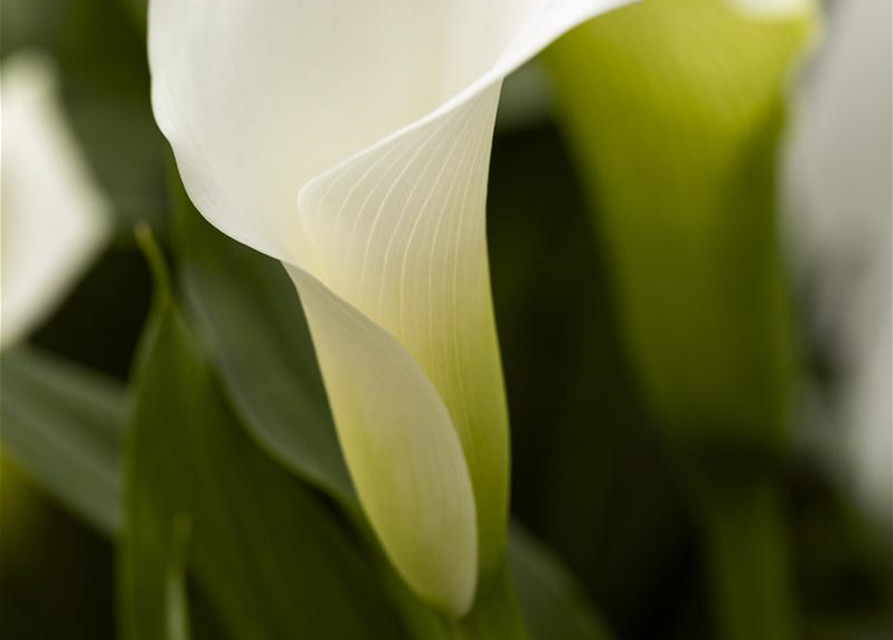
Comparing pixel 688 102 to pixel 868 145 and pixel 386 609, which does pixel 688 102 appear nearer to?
pixel 386 609

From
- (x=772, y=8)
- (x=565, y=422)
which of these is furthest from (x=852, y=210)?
(x=772, y=8)

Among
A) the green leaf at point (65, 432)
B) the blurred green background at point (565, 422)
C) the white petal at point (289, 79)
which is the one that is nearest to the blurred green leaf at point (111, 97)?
the blurred green background at point (565, 422)

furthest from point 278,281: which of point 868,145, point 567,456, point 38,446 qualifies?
point 868,145

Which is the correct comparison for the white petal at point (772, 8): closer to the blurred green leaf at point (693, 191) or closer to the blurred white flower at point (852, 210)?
the blurred green leaf at point (693, 191)

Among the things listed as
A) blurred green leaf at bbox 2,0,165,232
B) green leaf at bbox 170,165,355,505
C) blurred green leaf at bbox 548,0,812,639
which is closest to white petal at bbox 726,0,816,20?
blurred green leaf at bbox 548,0,812,639

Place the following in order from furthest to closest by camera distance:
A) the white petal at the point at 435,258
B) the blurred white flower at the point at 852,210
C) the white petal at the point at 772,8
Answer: the blurred white flower at the point at 852,210 < the white petal at the point at 772,8 < the white petal at the point at 435,258

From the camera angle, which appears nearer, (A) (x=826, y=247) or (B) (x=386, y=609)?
(B) (x=386, y=609)

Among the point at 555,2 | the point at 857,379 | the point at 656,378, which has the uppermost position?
the point at 555,2
